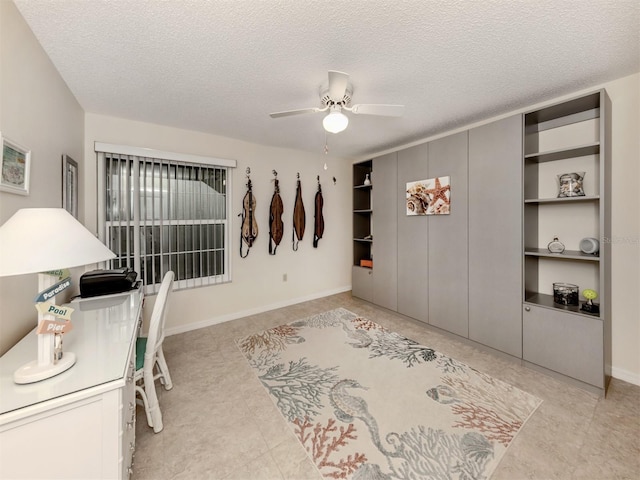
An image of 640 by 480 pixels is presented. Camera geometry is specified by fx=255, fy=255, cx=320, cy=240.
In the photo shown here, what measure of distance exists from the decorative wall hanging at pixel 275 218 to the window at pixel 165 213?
622 millimetres

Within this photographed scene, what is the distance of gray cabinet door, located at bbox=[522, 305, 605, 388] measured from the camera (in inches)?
77.3

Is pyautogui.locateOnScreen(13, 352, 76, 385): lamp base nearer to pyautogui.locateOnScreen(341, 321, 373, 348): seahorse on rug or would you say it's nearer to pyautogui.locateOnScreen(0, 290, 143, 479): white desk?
pyautogui.locateOnScreen(0, 290, 143, 479): white desk

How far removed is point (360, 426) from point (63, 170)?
2.89 meters

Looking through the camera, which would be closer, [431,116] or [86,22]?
[86,22]

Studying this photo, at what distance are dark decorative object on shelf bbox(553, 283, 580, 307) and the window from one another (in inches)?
142

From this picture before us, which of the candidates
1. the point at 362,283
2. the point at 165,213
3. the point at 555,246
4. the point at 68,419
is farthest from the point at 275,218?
the point at 555,246

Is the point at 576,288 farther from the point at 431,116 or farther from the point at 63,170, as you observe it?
the point at 63,170

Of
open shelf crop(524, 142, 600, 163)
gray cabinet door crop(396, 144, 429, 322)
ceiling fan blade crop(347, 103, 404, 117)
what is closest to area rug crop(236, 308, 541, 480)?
gray cabinet door crop(396, 144, 429, 322)

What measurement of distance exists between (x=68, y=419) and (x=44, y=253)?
624mm

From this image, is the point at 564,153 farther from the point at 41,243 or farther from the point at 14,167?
the point at 14,167

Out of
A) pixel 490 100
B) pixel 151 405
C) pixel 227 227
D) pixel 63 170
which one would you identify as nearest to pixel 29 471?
pixel 151 405

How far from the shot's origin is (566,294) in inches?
87.4

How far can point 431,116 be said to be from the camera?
2.76m

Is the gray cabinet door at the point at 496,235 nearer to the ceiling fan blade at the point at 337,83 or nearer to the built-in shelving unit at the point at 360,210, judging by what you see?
the ceiling fan blade at the point at 337,83
